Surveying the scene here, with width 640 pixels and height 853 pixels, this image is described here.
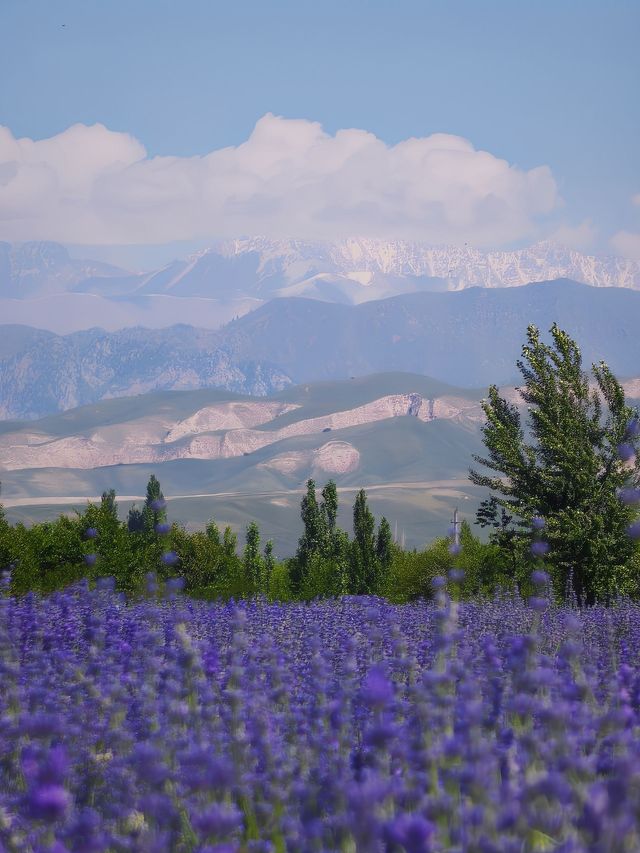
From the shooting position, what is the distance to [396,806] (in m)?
5.37

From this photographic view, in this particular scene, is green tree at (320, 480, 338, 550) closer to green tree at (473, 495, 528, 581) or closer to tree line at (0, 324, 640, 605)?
tree line at (0, 324, 640, 605)

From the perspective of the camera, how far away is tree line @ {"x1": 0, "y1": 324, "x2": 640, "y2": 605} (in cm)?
2517

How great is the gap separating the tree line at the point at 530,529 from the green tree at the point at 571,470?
0.03m

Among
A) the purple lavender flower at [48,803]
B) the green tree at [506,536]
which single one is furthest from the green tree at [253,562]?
the purple lavender flower at [48,803]

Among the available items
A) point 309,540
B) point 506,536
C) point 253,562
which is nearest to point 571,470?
point 506,536

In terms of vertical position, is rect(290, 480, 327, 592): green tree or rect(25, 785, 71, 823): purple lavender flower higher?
rect(290, 480, 327, 592): green tree

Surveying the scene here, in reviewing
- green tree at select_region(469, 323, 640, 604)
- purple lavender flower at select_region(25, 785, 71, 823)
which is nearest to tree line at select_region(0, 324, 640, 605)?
green tree at select_region(469, 323, 640, 604)

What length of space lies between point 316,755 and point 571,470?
2056cm

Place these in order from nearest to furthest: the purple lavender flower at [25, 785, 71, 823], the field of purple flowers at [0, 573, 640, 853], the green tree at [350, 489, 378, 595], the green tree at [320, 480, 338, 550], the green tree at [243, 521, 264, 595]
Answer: the purple lavender flower at [25, 785, 71, 823], the field of purple flowers at [0, 573, 640, 853], the green tree at [350, 489, 378, 595], the green tree at [320, 480, 338, 550], the green tree at [243, 521, 264, 595]

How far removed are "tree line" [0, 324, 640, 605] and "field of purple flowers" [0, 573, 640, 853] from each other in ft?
47.4

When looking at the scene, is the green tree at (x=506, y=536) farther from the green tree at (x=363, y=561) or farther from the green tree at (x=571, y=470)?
the green tree at (x=363, y=561)

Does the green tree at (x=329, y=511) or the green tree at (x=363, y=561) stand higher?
the green tree at (x=329, y=511)

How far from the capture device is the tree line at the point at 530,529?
2517cm

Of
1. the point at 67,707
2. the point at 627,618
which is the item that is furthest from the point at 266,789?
the point at 627,618
